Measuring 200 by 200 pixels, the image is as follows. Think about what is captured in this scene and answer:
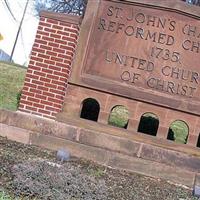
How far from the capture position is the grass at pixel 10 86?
10.7 meters

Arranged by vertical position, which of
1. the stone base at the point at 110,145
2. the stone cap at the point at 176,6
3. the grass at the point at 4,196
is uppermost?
the stone cap at the point at 176,6

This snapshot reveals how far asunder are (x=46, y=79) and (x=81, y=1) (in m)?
14.6

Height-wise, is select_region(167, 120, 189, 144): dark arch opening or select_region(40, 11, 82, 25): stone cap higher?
select_region(40, 11, 82, 25): stone cap

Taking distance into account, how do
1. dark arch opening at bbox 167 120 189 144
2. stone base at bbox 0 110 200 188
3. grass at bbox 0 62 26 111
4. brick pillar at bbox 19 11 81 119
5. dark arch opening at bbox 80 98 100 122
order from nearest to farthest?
stone base at bbox 0 110 200 188 → brick pillar at bbox 19 11 81 119 → grass at bbox 0 62 26 111 → dark arch opening at bbox 80 98 100 122 → dark arch opening at bbox 167 120 189 144

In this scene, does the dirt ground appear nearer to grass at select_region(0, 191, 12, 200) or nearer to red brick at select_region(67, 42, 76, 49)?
grass at select_region(0, 191, 12, 200)

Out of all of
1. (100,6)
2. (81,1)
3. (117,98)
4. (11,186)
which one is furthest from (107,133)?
(81,1)

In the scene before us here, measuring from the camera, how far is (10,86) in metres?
13.5

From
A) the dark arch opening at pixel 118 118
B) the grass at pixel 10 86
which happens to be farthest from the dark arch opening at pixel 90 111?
the grass at pixel 10 86

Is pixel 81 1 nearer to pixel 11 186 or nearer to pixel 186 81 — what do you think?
pixel 186 81

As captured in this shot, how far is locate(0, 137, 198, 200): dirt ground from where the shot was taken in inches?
219

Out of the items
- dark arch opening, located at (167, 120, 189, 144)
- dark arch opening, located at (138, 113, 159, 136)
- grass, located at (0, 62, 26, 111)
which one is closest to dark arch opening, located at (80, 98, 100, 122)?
dark arch opening, located at (138, 113, 159, 136)

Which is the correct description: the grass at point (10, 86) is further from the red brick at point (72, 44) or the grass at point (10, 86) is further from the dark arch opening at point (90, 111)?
the red brick at point (72, 44)

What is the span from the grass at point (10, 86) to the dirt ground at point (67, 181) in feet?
8.84

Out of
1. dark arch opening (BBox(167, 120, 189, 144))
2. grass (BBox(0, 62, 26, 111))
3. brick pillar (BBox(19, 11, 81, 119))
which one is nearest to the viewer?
brick pillar (BBox(19, 11, 81, 119))
